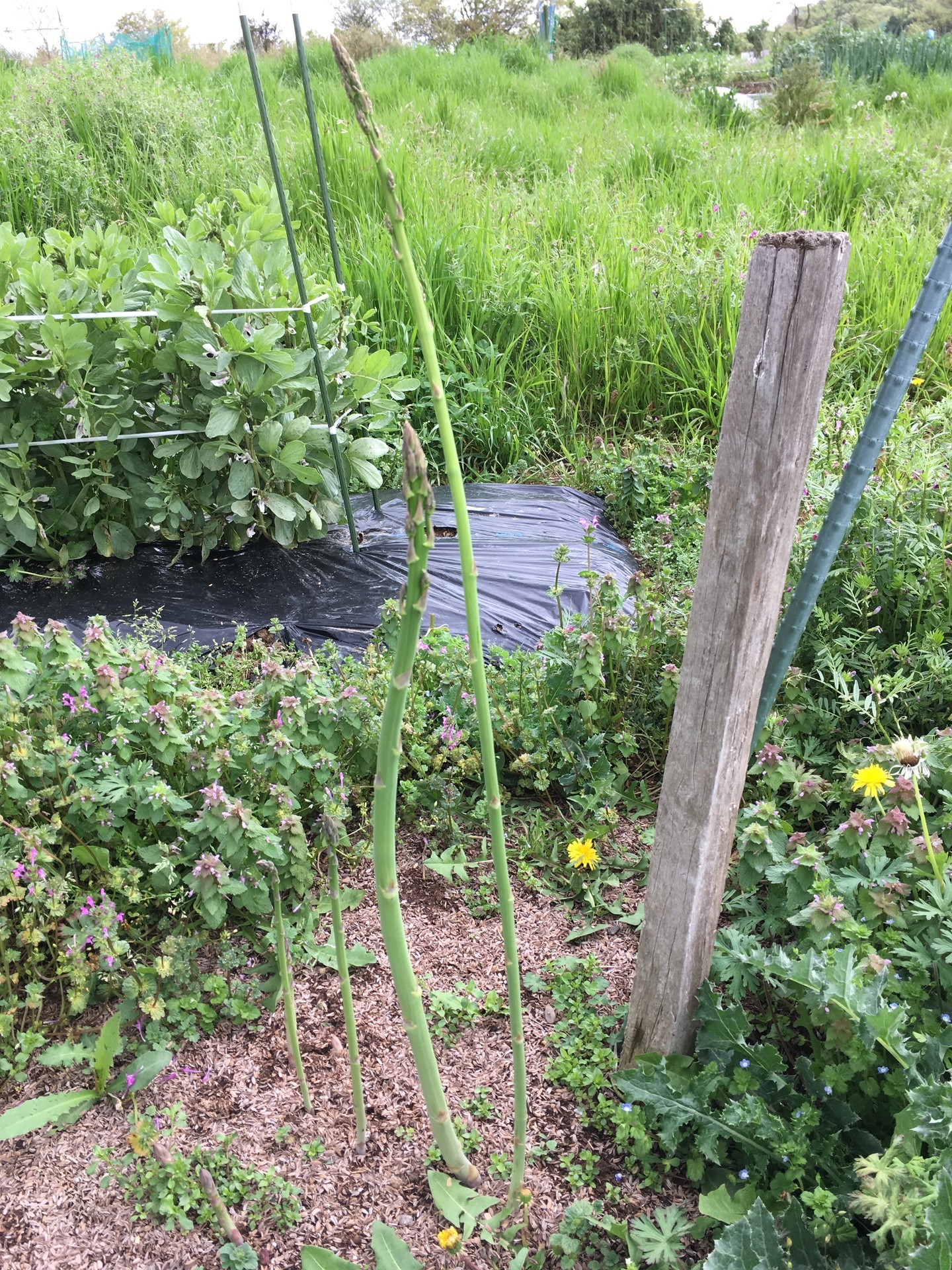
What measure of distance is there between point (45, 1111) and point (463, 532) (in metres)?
1.31

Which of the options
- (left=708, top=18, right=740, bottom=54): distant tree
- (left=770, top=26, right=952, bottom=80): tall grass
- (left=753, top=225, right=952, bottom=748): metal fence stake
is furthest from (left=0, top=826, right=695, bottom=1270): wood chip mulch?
(left=708, top=18, right=740, bottom=54): distant tree

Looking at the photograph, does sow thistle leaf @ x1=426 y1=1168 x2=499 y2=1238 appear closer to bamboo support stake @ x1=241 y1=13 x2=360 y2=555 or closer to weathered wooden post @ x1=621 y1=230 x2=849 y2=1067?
weathered wooden post @ x1=621 y1=230 x2=849 y2=1067

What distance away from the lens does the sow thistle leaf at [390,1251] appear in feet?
4.01

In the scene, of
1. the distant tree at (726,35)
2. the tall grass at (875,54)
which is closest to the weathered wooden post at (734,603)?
the tall grass at (875,54)

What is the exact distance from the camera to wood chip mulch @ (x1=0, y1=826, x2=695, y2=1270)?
1.32 metres

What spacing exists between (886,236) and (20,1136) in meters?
5.59

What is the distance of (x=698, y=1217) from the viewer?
52.0 inches

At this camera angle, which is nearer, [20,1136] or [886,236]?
[20,1136]

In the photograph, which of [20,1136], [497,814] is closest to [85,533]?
[20,1136]

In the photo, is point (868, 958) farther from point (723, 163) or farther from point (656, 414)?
point (723, 163)

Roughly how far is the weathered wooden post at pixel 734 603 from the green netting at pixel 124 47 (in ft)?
28.6

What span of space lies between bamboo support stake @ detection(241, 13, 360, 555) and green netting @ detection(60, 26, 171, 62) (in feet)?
21.6

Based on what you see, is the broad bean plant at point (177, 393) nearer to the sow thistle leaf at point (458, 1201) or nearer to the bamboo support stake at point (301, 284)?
the bamboo support stake at point (301, 284)

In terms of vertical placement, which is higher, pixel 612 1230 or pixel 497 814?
pixel 497 814
